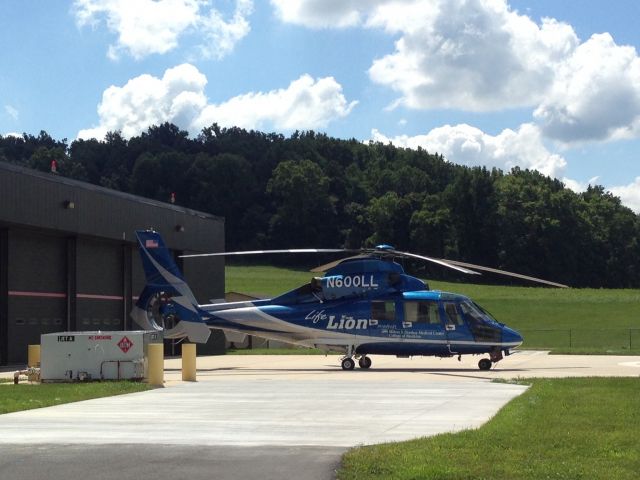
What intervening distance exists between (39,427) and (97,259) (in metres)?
27.1

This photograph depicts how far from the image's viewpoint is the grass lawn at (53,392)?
59.9 ft

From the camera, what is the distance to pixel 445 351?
1148 inches

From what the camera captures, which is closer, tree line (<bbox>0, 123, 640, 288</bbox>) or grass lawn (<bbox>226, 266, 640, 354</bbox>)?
grass lawn (<bbox>226, 266, 640, 354</bbox>)

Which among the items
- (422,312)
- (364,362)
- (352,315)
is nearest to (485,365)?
(422,312)

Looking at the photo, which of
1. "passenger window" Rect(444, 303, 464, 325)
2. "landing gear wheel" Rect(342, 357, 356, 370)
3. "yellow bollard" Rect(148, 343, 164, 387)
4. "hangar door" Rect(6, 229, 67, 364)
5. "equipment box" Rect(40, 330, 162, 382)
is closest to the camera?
"yellow bollard" Rect(148, 343, 164, 387)

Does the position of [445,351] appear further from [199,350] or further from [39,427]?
[199,350]

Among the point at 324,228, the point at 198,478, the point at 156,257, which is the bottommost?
the point at 198,478

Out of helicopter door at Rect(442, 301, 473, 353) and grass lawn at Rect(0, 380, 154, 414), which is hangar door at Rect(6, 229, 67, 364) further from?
helicopter door at Rect(442, 301, 473, 353)

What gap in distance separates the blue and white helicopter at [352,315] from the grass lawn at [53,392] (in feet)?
25.2

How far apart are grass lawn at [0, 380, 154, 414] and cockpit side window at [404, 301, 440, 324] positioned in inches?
380

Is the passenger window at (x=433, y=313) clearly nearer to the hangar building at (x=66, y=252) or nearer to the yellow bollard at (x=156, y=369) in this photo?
the yellow bollard at (x=156, y=369)

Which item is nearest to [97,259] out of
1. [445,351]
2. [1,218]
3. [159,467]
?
[1,218]

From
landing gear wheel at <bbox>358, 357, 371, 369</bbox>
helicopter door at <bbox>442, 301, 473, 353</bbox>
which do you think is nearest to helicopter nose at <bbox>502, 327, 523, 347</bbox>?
helicopter door at <bbox>442, 301, 473, 353</bbox>

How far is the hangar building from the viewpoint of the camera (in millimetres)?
34406
